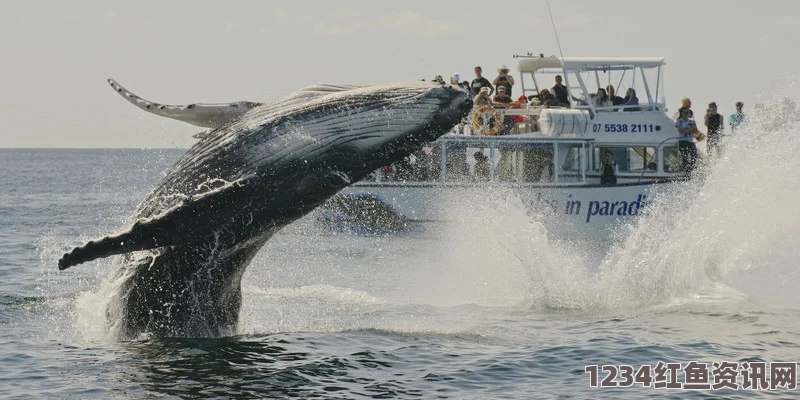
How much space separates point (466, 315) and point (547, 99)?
21.0 meters

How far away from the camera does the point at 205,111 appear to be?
10156mm

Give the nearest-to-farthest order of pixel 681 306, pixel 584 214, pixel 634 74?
pixel 681 306, pixel 584 214, pixel 634 74

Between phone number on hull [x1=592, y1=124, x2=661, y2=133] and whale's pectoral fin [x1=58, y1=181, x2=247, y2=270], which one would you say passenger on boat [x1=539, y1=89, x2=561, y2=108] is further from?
whale's pectoral fin [x1=58, y1=181, x2=247, y2=270]

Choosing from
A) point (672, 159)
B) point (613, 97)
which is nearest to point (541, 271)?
point (672, 159)

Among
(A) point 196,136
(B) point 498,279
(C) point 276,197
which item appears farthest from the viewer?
(B) point 498,279

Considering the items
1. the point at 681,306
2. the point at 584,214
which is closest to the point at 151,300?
the point at 681,306

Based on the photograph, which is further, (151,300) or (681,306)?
(681,306)

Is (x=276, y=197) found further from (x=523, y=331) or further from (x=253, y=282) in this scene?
(x=253, y=282)

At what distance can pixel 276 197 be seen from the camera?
9523 millimetres

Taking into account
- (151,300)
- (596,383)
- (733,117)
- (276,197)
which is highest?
(733,117)

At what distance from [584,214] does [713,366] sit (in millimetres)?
21127

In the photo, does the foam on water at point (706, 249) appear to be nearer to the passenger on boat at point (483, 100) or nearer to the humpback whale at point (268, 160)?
the passenger on boat at point (483, 100)

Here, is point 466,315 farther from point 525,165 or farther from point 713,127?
point 713,127

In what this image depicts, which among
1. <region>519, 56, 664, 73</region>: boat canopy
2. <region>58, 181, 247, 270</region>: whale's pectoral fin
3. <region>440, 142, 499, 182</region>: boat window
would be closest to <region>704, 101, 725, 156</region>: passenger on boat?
<region>519, 56, 664, 73</region>: boat canopy
